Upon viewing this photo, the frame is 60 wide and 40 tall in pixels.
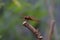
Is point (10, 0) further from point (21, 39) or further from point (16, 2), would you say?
point (21, 39)

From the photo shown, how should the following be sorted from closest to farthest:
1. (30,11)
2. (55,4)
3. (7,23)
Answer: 1. (55,4)
2. (30,11)
3. (7,23)

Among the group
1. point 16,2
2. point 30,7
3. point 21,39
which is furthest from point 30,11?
point 21,39

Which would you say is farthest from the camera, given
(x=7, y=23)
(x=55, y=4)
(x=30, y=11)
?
(x=7, y=23)

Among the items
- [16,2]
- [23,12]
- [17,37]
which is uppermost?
[16,2]

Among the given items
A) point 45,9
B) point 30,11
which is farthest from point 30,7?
point 45,9

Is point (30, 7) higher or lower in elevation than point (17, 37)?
higher

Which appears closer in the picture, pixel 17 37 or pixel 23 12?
pixel 23 12

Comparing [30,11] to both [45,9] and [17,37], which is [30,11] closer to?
[45,9]
